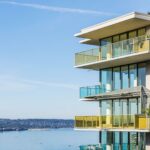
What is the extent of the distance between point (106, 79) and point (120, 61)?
3464 millimetres

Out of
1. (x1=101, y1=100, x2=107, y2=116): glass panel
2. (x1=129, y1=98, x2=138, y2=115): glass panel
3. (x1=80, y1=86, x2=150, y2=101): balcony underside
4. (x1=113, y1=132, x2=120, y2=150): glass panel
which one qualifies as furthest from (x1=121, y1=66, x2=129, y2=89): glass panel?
(x1=113, y1=132, x2=120, y2=150): glass panel

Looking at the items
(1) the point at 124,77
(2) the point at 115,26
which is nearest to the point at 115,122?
(1) the point at 124,77

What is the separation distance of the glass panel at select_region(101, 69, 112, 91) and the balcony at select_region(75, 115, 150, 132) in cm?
262

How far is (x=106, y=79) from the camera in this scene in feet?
145

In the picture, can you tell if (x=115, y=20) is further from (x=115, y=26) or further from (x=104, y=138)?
(x=104, y=138)

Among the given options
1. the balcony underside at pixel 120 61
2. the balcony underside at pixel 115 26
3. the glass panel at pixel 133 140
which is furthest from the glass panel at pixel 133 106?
the balcony underside at pixel 115 26

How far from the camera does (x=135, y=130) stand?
123 feet

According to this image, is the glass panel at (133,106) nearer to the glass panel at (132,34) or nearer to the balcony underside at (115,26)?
the glass panel at (132,34)

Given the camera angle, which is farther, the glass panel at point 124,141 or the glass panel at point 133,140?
the glass panel at point 124,141

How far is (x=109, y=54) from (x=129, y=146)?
23.3 feet

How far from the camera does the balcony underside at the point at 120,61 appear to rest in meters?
38.5

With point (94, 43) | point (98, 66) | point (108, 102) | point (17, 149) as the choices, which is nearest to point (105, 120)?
point (108, 102)

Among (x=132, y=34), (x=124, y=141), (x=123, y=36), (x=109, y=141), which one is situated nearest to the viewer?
(x=132, y=34)

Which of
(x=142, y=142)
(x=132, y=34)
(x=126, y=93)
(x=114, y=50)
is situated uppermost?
(x=132, y=34)
